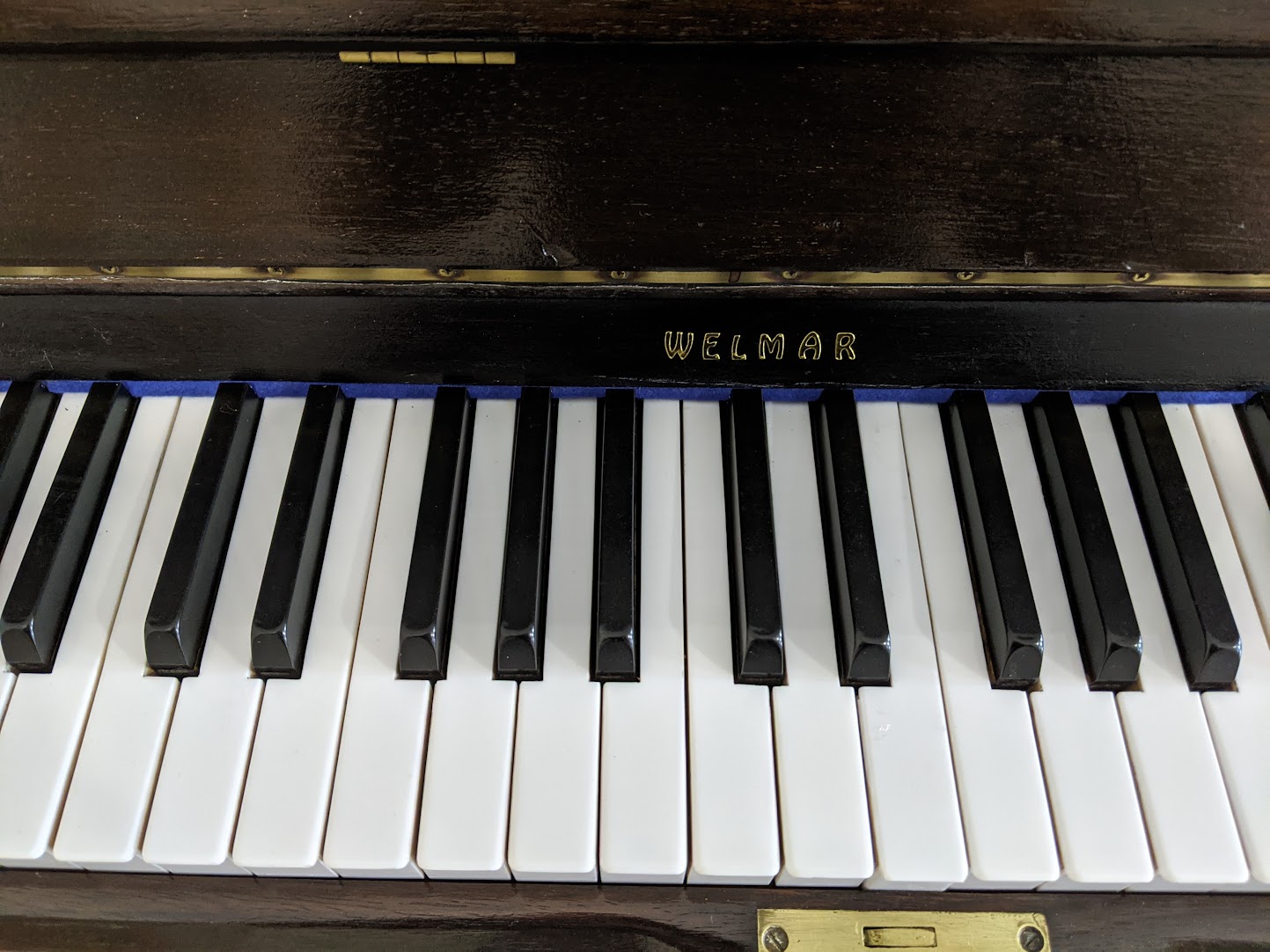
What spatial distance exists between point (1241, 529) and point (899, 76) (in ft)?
2.30

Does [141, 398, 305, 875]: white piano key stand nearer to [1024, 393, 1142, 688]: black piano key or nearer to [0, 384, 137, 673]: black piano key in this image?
[0, 384, 137, 673]: black piano key

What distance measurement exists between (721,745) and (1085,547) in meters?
0.49

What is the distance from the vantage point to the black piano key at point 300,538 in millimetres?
948

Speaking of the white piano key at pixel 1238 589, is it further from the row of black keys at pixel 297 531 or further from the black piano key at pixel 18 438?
the black piano key at pixel 18 438

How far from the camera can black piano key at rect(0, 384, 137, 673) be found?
3.15ft

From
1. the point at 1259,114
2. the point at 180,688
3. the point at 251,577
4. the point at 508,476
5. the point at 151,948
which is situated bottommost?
the point at 151,948

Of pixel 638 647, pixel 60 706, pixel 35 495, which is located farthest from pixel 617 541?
pixel 35 495

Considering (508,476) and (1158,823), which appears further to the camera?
(508,476)

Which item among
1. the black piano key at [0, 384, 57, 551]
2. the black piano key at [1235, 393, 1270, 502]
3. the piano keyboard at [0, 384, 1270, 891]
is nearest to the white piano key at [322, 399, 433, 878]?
the piano keyboard at [0, 384, 1270, 891]

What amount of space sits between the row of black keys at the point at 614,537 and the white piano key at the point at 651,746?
0.03m

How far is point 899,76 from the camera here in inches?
36.6

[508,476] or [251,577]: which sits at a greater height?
[508,476]

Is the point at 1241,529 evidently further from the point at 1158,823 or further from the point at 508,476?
the point at 508,476

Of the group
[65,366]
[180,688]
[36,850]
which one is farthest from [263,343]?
[36,850]
